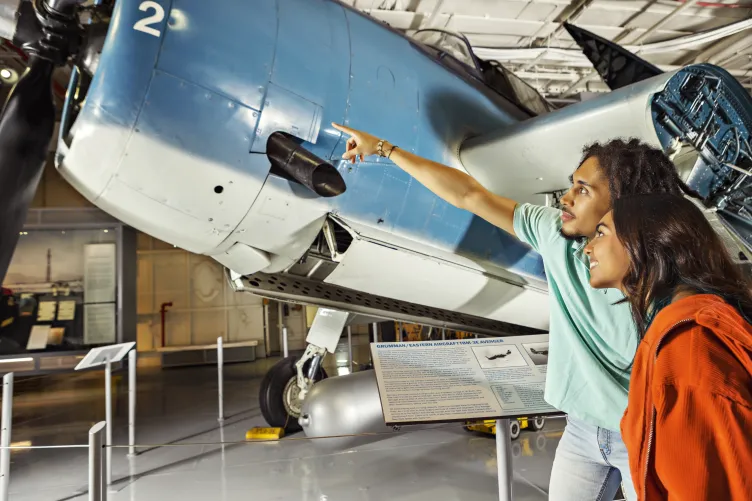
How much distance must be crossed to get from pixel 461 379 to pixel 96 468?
1.32m

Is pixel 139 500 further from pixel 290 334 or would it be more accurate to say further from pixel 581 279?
pixel 290 334

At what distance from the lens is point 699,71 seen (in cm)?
233

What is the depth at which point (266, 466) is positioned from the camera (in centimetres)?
362

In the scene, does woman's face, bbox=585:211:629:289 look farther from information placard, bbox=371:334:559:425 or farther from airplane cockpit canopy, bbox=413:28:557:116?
airplane cockpit canopy, bbox=413:28:557:116

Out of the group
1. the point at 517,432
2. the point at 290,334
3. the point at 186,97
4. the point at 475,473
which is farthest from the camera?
the point at 290,334

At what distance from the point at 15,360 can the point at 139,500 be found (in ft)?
18.9

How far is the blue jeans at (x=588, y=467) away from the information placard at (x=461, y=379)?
11.4 inches

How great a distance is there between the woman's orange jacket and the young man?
57cm

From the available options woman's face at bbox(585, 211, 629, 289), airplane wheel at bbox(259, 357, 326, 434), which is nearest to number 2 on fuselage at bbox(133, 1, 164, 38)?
woman's face at bbox(585, 211, 629, 289)

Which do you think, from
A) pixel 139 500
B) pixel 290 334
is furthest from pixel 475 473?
pixel 290 334

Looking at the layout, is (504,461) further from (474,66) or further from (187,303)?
(187,303)

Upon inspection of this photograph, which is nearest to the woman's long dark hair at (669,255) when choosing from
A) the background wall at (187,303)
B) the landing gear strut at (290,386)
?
the landing gear strut at (290,386)

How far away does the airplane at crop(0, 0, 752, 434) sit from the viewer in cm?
189

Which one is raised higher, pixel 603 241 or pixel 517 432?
pixel 603 241
